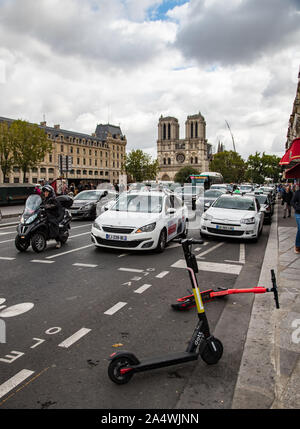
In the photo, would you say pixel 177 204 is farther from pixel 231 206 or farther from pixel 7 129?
pixel 7 129

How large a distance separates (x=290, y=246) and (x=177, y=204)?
371cm

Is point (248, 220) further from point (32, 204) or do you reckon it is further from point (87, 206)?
point (87, 206)

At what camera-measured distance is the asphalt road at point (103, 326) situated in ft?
9.54

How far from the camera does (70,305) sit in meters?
5.00

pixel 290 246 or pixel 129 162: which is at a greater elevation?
pixel 129 162

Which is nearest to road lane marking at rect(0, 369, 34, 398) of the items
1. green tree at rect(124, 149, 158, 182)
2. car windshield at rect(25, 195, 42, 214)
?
car windshield at rect(25, 195, 42, 214)

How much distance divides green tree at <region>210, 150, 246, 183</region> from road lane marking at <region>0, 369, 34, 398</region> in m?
105

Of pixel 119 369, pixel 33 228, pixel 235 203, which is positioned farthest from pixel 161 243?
pixel 119 369

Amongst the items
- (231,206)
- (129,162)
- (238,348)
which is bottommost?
(238,348)

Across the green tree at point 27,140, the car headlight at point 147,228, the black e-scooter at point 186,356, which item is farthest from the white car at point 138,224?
the green tree at point 27,140

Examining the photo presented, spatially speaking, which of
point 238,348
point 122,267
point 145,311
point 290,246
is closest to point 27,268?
point 122,267

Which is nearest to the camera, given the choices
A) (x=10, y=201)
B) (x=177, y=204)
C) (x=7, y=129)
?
(x=177, y=204)
